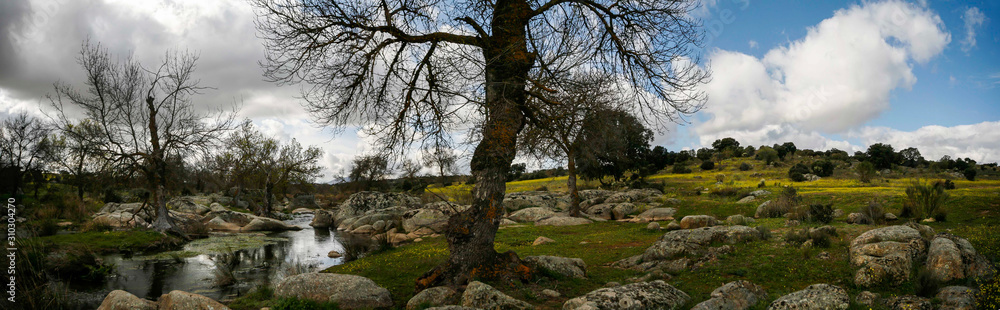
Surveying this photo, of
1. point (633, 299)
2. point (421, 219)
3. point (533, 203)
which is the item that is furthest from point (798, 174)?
point (633, 299)

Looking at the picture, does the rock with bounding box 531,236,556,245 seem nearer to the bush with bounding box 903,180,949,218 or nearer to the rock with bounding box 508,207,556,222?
the rock with bounding box 508,207,556,222

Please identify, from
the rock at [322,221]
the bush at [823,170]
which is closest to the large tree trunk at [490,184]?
the rock at [322,221]

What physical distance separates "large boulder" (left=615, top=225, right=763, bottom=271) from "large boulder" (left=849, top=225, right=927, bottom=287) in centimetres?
243

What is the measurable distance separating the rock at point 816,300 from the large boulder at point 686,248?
3712mm

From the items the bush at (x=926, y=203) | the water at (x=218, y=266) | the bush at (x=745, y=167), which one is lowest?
the water at (x=218, y=266)

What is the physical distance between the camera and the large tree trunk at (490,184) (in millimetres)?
8289

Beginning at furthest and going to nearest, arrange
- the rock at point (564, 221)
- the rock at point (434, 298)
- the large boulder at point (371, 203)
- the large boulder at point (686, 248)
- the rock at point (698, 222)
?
the large boulder at point (371, 203)
the rock at point (564, 221)
the rock at point (698, 222)
the large boulder at point (686, 248)
the rock at point (434, 298)

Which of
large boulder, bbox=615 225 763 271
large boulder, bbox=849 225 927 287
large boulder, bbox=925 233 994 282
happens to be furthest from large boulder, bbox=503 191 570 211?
large boulder, bbox=925 233 994 282

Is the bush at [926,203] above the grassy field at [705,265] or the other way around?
above

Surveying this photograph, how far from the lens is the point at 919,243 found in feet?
26.4

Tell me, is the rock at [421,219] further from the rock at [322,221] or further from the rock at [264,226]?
the rock at [322,221]

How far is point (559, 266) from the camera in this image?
9312 mm

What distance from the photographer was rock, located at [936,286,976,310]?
5.34 metres

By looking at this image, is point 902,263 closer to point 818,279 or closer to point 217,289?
point 818,279
